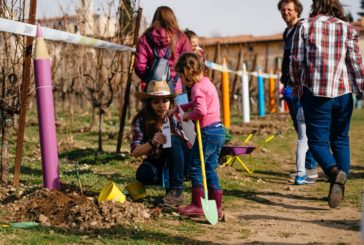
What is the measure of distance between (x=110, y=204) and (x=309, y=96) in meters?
2.02

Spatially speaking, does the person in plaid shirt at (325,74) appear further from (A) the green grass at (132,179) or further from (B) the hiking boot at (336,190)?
Answer: (A) the green grass at (132,179)

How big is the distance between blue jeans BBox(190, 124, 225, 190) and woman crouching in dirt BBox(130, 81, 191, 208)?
1.24 feet

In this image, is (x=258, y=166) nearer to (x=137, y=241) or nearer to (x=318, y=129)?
(x=318, y=129)

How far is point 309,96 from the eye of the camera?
5863 millimetres

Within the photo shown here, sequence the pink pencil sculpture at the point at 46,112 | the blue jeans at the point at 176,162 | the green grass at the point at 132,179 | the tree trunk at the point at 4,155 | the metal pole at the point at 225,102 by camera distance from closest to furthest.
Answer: the green grass at the point at 132,179 → the pink pencil sculpture at the point at 46,112 → the blue jeans at the point at 176,162 → the tree trunk at the point at 4,155 → the metal pole at the point at 225,102

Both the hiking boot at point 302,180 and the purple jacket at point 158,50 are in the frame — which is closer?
the purple jacket at point 158,50

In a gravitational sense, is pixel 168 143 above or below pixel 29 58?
below

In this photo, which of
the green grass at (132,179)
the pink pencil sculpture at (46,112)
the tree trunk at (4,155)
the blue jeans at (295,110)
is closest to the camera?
the green grass at (132,179)

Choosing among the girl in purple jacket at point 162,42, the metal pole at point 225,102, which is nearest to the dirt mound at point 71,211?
the girl in purple jacket at point 162,42

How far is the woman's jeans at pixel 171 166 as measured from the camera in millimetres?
5848

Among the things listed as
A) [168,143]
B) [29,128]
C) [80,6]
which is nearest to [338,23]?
[168,143]

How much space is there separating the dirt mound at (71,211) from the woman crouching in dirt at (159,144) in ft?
1.67

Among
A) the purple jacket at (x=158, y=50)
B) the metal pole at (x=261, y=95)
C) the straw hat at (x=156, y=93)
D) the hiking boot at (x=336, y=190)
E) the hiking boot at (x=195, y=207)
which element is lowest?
the metal pole at (x=261, y=95)

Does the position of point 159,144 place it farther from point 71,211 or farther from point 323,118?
point 323,118
